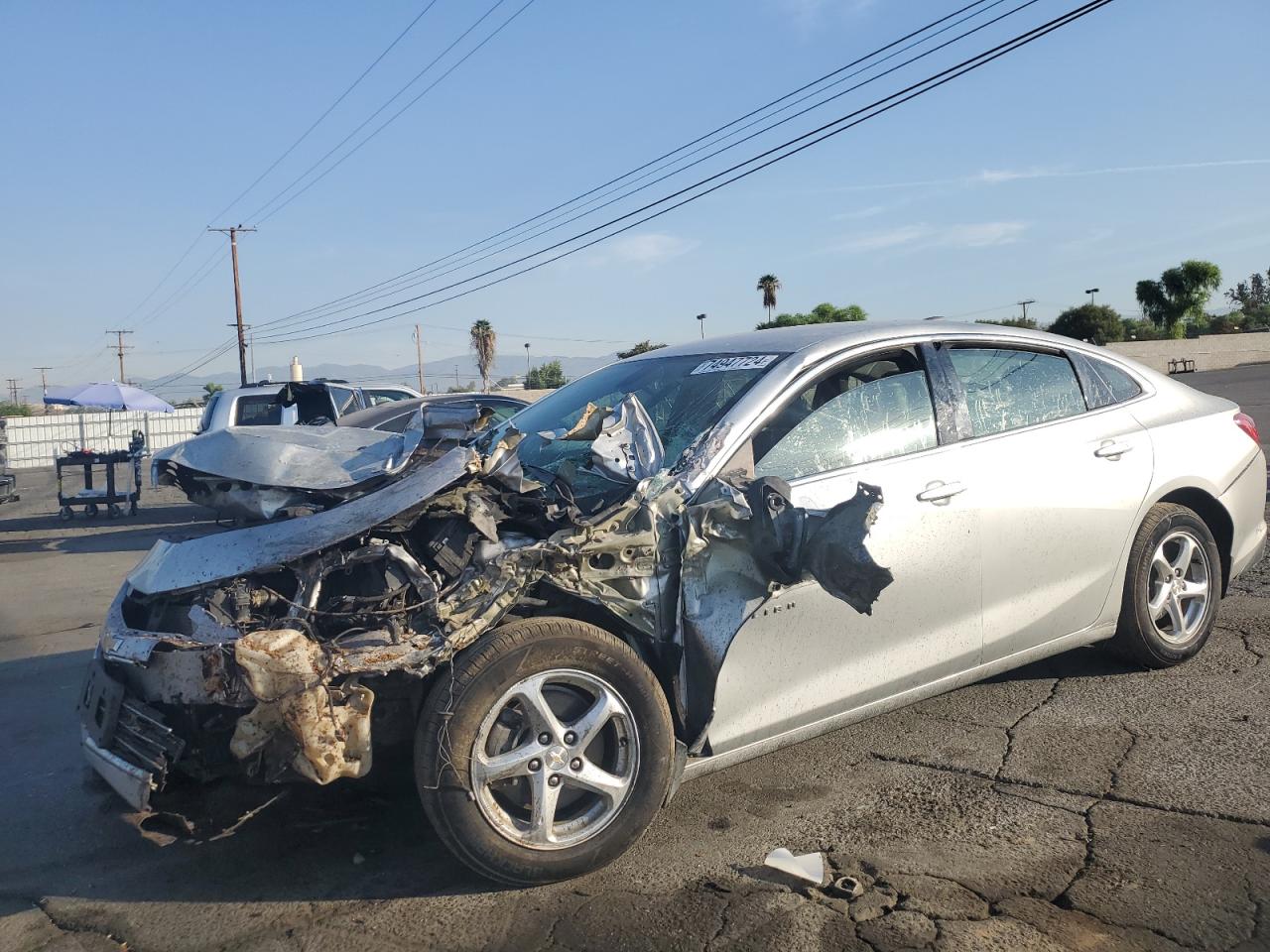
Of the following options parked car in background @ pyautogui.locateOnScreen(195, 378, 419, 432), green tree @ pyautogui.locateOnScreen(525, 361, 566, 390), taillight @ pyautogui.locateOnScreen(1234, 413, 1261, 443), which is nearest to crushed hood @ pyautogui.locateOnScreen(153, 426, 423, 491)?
taillight @ pyautogui.locateOnScreen(1234, 413, 1261, 443)

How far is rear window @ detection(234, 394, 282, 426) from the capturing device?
12680mm

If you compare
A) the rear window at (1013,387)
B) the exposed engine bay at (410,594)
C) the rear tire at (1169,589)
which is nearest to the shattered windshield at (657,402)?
the exposed engine bay at (410,594)

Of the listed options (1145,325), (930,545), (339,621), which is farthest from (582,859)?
(1145,325)

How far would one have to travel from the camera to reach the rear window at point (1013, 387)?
4.15 m

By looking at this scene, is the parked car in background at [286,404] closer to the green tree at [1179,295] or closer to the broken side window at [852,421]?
the broken side window at [852,421]

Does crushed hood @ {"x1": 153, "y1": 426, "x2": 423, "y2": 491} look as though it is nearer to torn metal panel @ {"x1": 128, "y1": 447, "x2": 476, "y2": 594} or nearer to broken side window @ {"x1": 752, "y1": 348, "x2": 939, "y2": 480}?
torn metal panel @ {"x1": 128, "y1": 447, "x2": 476, "y2": 594}

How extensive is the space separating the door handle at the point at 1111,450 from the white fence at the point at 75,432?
102ft

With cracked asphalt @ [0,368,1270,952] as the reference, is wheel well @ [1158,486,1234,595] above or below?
above

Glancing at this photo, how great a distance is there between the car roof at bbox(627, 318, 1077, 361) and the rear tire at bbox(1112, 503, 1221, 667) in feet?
3.25

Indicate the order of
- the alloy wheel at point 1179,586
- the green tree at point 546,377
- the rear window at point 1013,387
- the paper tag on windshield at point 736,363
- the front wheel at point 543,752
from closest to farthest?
the front wheel at point 543,752
the paper tag on windshield at point 736,363
the rear window at point 1013,387
the alloy wheel at point 1179,586
the green tree at point 546,377

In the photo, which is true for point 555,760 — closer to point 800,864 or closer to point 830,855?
point 800,864

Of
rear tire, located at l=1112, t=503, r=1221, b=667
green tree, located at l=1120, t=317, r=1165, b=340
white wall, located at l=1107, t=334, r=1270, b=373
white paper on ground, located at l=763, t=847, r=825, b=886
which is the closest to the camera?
white paper on ground, located at l=763, t=847, r=825, b=886

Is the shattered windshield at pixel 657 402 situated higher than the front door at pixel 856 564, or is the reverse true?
the shattered windshield at pixel 657 402

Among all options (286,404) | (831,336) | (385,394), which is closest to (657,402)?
(831,336)
